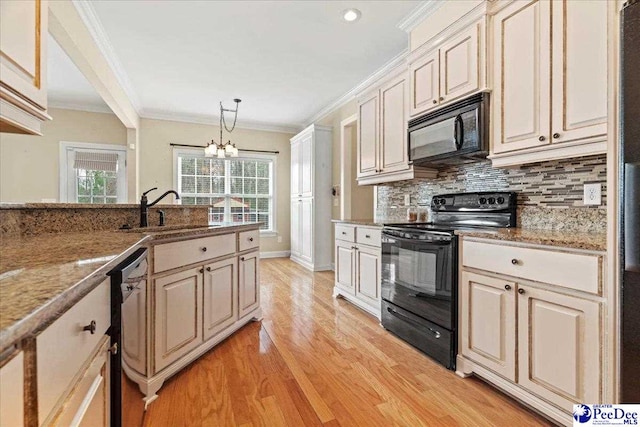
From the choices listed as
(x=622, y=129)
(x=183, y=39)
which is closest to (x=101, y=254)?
(x=622, y=129)

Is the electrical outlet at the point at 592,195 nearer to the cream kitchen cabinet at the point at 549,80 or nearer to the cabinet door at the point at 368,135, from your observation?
the cream kitchen cabinet at the point at 549,80

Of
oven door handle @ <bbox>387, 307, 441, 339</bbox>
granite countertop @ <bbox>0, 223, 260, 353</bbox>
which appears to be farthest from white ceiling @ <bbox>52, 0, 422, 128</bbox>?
oven door handle @ <bbox>387, 307, 441, 339</bbox>

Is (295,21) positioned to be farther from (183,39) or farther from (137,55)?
(137,55)

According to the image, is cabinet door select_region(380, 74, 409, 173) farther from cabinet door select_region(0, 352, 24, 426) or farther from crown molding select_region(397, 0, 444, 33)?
cabinet door select_region(0, 352, 24, 426)

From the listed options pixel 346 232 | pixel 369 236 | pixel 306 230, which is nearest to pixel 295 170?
pixel 306 230

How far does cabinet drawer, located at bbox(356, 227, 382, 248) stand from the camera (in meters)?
2.77

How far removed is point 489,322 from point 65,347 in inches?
74.6

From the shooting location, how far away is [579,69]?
1.59m

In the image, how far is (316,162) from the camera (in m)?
5.06

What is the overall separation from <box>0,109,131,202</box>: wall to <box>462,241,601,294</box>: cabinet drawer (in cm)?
600

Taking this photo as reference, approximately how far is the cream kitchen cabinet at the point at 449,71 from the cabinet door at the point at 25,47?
2281 mm

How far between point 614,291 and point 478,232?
0.73 meters

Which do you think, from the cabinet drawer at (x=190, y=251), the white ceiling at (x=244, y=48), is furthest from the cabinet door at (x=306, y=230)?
the cabinet drawer at (x=190, y=251)

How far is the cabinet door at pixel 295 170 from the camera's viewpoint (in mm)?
5676
